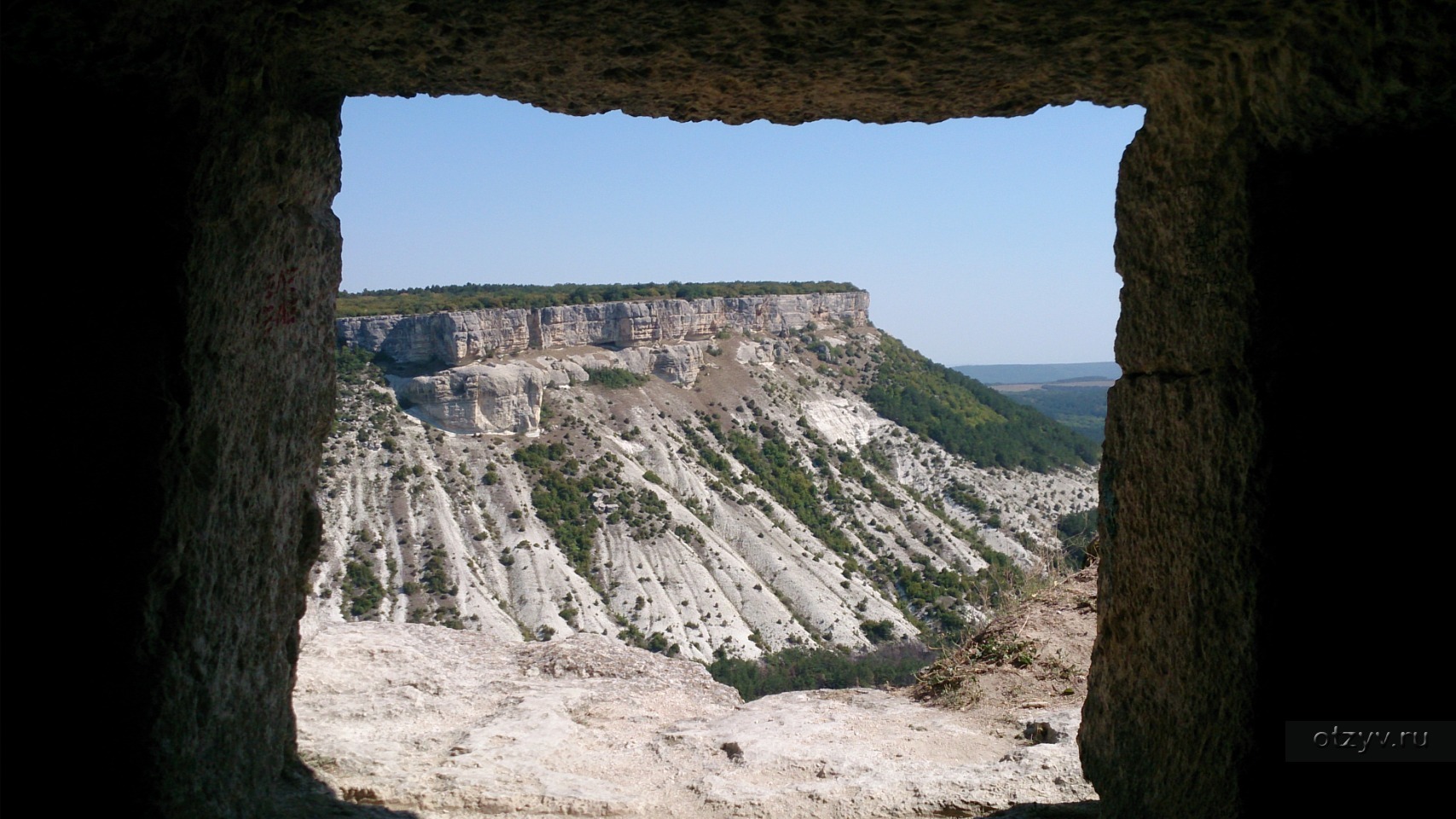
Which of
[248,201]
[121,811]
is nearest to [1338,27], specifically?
[248,201]

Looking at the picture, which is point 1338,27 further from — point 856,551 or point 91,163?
A: point 856,551

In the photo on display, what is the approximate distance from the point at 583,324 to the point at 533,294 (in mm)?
5369

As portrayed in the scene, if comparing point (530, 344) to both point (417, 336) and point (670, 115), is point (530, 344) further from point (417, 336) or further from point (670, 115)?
point (670, 115)

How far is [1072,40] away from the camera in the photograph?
2174 millimetres

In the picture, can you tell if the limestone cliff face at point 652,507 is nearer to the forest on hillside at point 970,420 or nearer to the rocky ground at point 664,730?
the forest on hillside at point 970,420

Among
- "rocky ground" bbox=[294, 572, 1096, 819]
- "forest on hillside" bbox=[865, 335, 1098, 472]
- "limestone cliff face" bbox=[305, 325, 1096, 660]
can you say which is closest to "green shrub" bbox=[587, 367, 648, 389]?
"limestone cliff face" bbox=[305, 325, 1096, 660]

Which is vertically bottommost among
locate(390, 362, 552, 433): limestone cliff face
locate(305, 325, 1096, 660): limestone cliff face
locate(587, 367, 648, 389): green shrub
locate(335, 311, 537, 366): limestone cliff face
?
locate(305, 325, 1096, 660): limestone cliff face

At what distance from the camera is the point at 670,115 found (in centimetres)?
272

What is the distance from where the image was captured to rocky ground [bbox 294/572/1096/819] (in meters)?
3.39

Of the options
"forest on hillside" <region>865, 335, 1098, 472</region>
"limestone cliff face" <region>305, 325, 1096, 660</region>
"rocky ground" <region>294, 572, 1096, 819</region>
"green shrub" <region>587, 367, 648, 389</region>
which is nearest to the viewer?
Answer: "rocky ground" <region>294, 572, 1096, 819</region>

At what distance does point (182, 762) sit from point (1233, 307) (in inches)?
99.2

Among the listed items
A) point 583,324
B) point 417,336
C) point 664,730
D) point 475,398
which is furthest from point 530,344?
point 664,730

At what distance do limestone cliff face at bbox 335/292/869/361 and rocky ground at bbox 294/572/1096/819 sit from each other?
36938 millimetres

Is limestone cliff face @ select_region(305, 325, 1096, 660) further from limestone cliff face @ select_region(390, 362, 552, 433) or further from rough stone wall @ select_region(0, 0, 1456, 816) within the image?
rough stone wall @ select_region(0, 0, 1456, 816)
